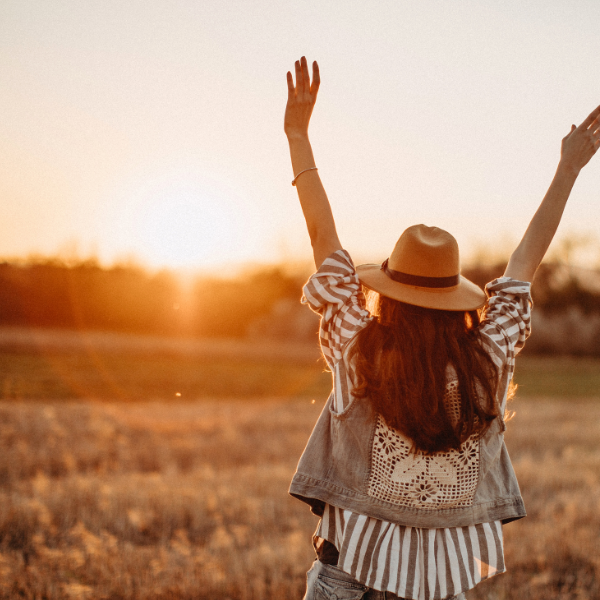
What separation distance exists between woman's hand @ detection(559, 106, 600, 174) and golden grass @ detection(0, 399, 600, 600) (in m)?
3.11

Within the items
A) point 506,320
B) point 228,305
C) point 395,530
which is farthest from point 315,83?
point 228,305

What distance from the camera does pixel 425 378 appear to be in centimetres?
186

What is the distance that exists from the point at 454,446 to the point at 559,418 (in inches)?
575

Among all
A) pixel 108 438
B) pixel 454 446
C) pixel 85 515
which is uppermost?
pixel 454 446

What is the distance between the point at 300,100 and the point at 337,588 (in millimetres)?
1781

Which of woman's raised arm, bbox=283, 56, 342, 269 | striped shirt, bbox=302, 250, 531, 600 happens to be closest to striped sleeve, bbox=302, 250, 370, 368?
striped shirt, bbox=302, 250, 531, 600

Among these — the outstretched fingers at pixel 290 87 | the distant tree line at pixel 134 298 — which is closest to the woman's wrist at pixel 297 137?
the outstretched fingers at pixel 290 87

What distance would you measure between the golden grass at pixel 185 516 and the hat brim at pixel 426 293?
282 cm

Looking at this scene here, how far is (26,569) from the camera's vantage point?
411 cm

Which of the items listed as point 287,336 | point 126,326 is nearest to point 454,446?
point 126,326

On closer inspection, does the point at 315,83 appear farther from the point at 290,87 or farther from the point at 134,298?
the point at 134,298

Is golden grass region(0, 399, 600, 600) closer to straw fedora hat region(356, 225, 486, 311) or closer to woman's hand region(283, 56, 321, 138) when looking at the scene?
straw fedora hat region(356, 225, 486, 311)

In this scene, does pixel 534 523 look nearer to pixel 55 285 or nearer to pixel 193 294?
pixel 55 285

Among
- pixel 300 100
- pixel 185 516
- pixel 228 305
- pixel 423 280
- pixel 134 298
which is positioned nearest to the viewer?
pixel 423 280
